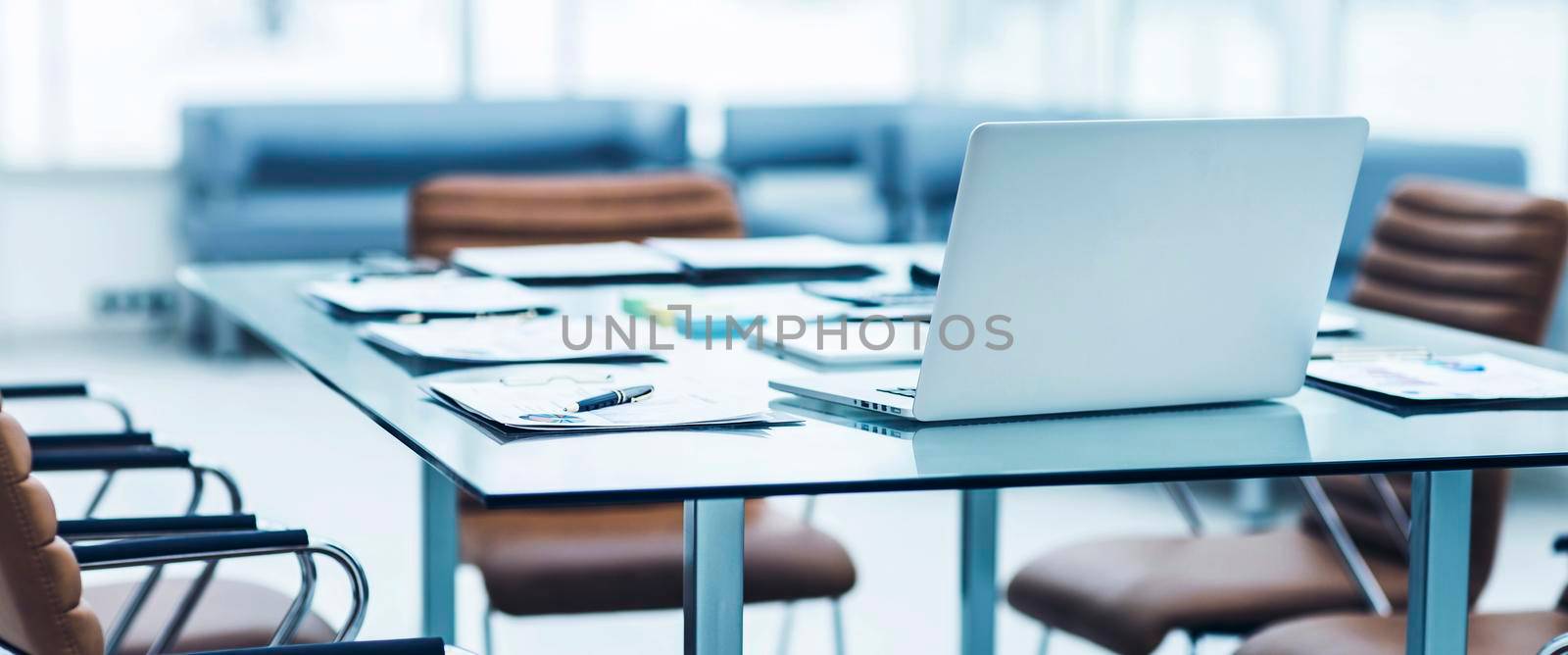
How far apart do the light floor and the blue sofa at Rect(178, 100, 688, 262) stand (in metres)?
0.61

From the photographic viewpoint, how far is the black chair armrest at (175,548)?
5.07 ft

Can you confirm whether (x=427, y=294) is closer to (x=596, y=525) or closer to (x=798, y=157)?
(x=596, y=525)

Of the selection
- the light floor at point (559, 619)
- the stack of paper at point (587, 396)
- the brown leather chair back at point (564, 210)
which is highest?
the brown leather chair back at point (564, 210)

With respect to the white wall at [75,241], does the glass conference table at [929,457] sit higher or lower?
higher

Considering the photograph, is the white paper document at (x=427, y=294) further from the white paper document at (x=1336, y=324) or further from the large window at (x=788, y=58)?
the large window at (x=788, y=58)

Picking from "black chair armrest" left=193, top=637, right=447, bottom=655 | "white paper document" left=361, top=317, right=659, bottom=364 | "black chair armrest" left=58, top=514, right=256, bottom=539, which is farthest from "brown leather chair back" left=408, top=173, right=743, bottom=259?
"black chair armrest" left=193, top=637, right=447, bottom=655

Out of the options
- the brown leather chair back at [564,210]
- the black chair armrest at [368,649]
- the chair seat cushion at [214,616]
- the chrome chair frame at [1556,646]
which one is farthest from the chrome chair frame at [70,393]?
the chrome chair frame at [1556,646]

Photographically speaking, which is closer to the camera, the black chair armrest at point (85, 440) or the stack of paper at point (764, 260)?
the black chair armrest at point (85, 440)

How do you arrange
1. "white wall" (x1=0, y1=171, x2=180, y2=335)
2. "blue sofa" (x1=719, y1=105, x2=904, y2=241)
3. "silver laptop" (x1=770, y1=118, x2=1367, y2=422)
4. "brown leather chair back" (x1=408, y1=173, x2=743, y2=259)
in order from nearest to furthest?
"silver laptop" (x1=770, y1=118, x2=1367, y2=422)
"brown leather chair back" (x1=408, y1=173, x2=743, y2=259)
"white wall" (x1=0, y1=171, x2=180, y2=335)
"blue sofa" (x1=719, y1=105, x2=904, y2=241)

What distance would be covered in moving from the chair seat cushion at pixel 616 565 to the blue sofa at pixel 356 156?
12.9 feet

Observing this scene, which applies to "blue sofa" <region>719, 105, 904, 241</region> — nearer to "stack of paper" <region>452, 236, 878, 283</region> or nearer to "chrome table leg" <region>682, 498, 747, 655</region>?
"stack of paper" <region>452, 236, 878, 283</region>

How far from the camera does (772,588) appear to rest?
2.28 meters

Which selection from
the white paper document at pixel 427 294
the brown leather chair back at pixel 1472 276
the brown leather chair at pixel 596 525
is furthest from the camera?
the brown leather chair back at pixel 1472 276

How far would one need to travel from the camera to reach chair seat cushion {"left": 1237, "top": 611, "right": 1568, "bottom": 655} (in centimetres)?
195
